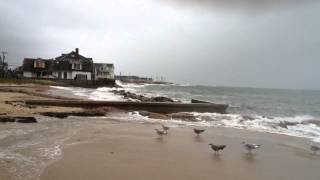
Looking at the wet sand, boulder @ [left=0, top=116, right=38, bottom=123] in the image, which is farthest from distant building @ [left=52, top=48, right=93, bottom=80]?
the wet sand

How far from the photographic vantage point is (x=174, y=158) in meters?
12.6

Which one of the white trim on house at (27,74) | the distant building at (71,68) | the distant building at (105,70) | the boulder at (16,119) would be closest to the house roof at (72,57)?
the distant building at (71,68)

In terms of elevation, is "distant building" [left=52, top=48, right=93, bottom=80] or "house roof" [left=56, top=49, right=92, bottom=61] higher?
"house roof" [left=56, top=49, right=92, bottom=61]

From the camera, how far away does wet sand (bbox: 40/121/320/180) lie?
1038 cm

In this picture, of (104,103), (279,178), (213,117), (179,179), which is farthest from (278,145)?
(104,103)

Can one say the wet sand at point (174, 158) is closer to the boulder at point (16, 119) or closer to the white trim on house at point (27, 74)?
the boulder at point (16, 119)

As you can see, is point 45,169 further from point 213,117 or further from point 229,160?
point 213,117

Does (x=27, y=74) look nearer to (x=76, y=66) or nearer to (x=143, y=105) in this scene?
(x=76, y=66)

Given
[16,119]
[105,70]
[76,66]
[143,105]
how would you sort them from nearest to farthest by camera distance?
1. [16,119]
2. [143,105]
3. [76,66]
4. [105,70]

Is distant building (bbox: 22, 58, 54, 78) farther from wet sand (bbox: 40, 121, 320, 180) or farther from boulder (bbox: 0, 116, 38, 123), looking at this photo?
wet sand (bbox: 40, 121, 320, 180)

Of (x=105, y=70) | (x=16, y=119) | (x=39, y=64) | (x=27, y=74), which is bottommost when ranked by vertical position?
(x=16, y=119)

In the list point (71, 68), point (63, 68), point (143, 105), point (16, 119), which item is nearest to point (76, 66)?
point (71, 68)

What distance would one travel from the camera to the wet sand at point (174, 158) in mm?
10375

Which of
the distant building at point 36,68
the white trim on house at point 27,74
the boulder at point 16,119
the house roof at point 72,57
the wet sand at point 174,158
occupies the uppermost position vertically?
the house roof at point 72,57
